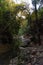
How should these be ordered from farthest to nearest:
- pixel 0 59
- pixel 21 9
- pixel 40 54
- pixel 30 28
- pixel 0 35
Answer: pixel 30 28, pixel 21 9, pixel 0 35, pixel 0 59, pixel 40 54

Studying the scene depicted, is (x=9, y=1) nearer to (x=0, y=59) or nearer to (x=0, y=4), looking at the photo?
(x=0, y=4)

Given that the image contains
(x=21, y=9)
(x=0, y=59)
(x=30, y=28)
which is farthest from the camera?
(x=30, y=28)

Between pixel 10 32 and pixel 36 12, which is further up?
pixel 36 12

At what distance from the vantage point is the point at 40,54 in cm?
465

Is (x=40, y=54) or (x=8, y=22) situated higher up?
(x=8, y=22)

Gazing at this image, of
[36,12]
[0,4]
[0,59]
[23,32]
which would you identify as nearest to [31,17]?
[36,12]

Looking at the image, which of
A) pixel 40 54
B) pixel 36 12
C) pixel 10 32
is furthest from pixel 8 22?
pixel 40 54

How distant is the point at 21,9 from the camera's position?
6293 mm

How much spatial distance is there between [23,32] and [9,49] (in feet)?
3.88

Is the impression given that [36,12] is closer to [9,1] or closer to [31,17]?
[31,17]

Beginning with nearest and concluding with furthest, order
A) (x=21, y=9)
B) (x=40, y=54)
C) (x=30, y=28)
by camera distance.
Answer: (x=40, y=54) < (x=21, y=9) < (x=30, y=28)

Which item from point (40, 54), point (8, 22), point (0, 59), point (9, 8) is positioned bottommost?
point (0, 59)

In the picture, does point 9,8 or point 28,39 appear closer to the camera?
point 9,8

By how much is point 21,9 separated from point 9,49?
155 cm
